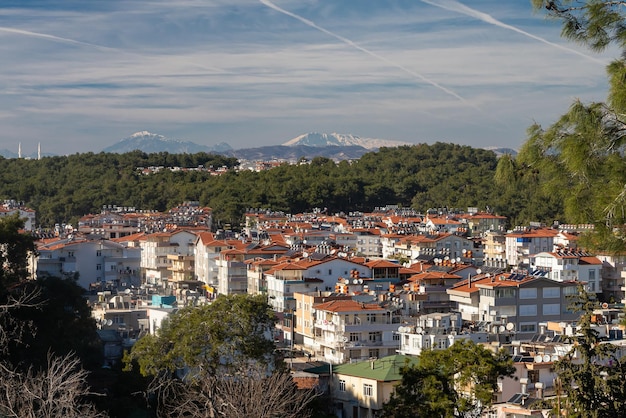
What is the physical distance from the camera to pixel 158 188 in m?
77.1

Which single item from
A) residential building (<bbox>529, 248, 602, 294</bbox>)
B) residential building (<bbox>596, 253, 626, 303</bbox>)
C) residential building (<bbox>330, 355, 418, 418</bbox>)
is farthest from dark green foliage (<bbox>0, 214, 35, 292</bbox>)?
residential building (<bbox>596, 253, 626, 303</bbox>)

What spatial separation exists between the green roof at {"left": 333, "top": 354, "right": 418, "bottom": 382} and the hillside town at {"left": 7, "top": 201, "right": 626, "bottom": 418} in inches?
1.9

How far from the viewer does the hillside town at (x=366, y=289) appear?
68.0ft

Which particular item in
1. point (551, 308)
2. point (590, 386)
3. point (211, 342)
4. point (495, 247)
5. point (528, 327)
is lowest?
point (528, 327)

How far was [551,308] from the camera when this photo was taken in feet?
94.8

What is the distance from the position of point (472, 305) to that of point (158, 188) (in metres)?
50.2

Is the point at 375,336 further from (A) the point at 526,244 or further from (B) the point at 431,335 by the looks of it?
(A) the point at 526,244

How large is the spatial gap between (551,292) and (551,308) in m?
0.39

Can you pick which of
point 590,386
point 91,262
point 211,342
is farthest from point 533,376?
point 91,262

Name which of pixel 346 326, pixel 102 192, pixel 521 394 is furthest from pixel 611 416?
pixel 102 192

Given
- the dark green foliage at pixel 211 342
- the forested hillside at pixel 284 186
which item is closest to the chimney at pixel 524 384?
the dark green foliage at pixel 211 342

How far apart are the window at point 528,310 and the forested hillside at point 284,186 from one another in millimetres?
29393

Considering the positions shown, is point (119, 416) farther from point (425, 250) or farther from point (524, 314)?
point (425, 250)

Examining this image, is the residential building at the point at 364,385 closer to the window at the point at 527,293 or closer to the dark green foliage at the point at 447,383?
the dark green foliage at the point at 447,383
